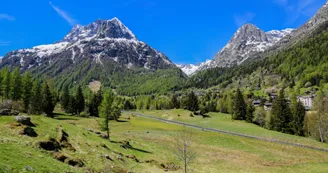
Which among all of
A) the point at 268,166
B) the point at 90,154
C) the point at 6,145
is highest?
the point at 6,145

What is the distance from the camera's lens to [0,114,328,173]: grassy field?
2575 cm

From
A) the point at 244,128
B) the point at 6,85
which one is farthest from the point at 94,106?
the point at 244,128

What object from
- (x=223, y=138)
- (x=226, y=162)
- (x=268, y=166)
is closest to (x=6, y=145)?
(x=226, y=162)

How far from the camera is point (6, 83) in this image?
8869 centimetres

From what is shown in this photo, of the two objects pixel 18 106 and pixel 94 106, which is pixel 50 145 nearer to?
pixel 18 106

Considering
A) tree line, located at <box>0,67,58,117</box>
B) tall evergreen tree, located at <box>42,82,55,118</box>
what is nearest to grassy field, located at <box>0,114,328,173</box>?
tree line, located at <box>0,67,58,117</box>

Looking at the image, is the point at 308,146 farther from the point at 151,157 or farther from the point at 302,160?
the point at 151,157

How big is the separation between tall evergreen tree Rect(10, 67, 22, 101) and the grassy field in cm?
4374

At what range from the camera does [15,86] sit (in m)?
90.6

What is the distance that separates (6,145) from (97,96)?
118619mm

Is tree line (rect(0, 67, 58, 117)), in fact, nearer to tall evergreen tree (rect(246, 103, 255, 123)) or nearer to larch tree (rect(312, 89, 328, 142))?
tall evergreen tree (rect(246, 103, 255, 123))

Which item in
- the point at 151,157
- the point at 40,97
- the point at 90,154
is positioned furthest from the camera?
the point at 40,97

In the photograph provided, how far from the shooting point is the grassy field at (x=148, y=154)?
2575 centimetres

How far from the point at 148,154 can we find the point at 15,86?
217 feet
